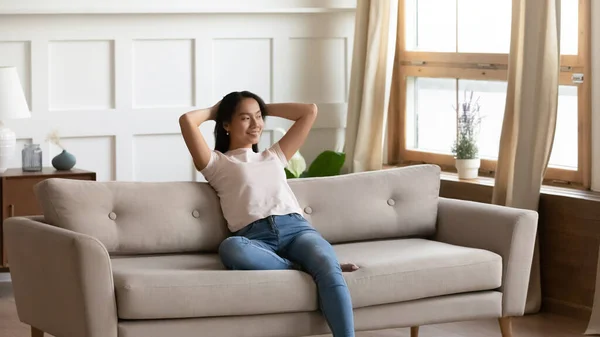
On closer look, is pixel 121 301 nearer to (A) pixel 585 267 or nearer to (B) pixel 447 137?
(A) pixel 585 267

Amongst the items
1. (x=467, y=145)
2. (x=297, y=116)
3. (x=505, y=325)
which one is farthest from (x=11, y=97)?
(x=505, y=325)

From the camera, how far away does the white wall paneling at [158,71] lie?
543 centimetres

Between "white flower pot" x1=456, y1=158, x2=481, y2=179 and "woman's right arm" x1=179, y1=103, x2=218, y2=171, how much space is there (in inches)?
69.8

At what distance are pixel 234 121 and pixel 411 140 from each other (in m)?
2.25

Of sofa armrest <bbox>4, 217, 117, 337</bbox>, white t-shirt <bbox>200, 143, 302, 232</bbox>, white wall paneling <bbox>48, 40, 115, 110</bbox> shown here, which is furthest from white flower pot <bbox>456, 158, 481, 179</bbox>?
sofa armrest <bbox>4, 217, 117, 337</bbox>

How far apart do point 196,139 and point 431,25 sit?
2.33 metres

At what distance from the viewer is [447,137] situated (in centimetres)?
577

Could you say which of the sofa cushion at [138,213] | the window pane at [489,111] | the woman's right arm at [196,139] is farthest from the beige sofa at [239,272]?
the window pane at [489,111]

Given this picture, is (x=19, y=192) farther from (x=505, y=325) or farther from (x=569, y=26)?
(x=569, y=26)

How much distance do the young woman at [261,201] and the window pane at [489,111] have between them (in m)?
1.49

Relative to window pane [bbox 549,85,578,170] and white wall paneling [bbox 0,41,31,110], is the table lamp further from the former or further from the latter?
window pane [bbox 549,85,578,170]

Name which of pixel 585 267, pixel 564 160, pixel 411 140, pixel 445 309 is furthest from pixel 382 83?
pixel 445 309

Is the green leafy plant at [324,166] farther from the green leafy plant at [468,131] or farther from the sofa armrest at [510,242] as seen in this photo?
the sofa armrest at [510,242]

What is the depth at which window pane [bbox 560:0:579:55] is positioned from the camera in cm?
482
